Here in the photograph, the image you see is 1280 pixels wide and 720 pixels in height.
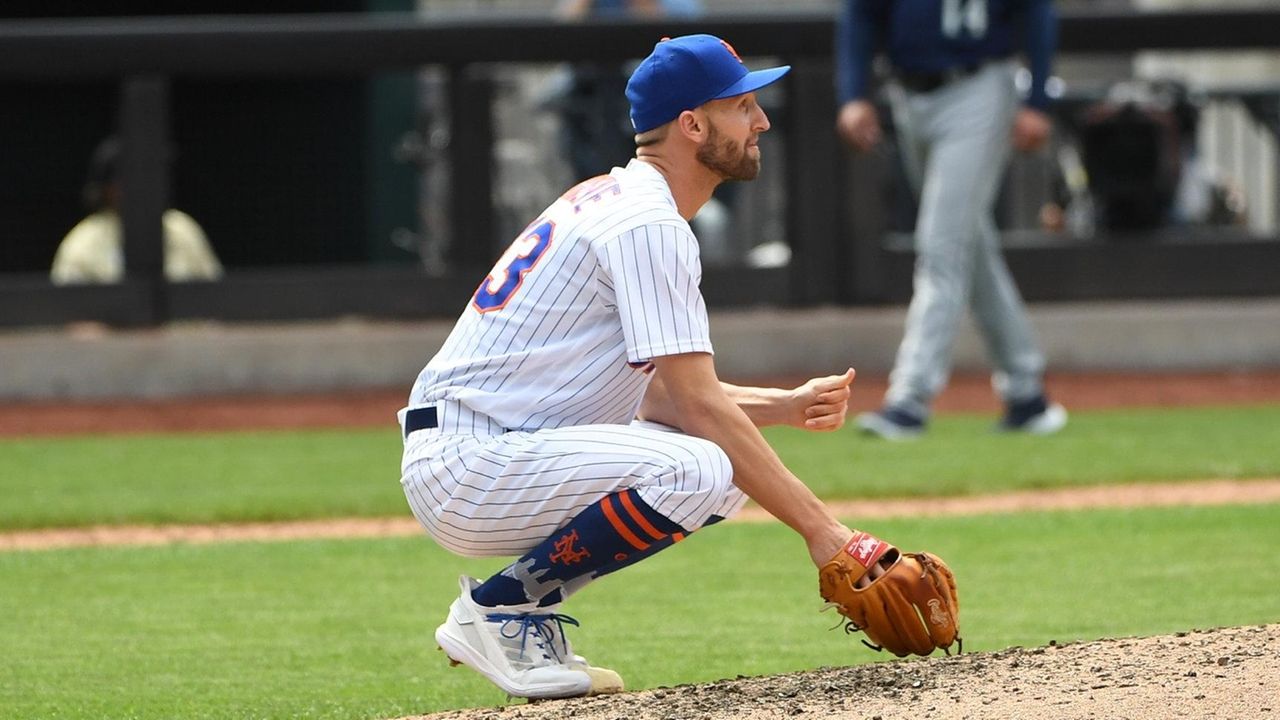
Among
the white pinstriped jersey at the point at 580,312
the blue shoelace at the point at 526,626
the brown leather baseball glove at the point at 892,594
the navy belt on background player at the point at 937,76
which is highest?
the navy belt on background player at the point at 937,76

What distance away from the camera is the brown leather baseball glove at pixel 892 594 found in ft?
12.0

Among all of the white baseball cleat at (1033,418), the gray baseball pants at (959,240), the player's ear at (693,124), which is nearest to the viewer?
the player's ear at (693,124)

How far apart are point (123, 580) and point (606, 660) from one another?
1832 millimetres

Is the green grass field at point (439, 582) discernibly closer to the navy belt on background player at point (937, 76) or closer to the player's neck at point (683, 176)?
the player's neck at point (683, 176)

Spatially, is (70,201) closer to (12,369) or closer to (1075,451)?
(12,369)

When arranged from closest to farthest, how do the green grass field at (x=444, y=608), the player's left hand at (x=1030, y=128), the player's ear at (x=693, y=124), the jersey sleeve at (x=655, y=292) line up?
the jersey sleeve at (x=655, y=292), the player's ear at (x=693, y=124), the green grass field at (x=444, y=608), the player's left hand at (x=1030, y=128)

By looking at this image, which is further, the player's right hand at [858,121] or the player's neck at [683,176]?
the player's right hand at [858,121]

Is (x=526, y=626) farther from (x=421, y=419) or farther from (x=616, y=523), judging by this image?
(x=421, y=419)

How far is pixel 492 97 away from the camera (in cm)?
1041

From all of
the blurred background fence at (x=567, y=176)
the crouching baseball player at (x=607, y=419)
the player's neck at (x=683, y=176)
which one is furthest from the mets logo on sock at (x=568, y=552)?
the blurred background fence at (x=567, y=176)

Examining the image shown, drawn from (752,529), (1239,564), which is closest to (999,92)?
(752,529)

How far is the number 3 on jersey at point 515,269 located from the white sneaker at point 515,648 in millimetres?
587

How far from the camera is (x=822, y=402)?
3.90m

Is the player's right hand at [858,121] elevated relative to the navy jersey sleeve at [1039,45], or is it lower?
lower
